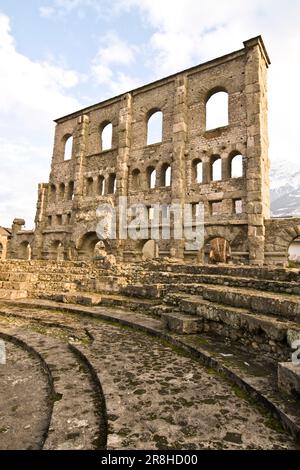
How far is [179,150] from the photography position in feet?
53.6

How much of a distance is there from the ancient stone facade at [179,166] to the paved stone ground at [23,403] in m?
11.6

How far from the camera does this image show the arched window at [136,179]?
18531mm

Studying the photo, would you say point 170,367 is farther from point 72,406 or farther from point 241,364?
point 72,406

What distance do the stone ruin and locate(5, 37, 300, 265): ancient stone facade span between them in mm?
73

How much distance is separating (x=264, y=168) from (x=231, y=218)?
317 cm

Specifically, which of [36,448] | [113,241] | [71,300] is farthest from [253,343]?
[113,241]

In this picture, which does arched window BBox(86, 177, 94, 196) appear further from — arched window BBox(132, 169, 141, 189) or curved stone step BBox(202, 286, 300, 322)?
curved stone step BBox(202, 286, 300, 322)

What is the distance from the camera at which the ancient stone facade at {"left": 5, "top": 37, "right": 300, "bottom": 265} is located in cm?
1400

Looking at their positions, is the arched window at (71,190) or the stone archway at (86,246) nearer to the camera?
the stone archway at (86,246)

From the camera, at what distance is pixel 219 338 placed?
443 cm

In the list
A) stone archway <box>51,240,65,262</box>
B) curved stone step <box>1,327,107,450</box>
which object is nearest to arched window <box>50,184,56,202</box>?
stone archway <box>51,240,65,262</box>

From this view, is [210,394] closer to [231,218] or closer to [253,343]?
[253,343]

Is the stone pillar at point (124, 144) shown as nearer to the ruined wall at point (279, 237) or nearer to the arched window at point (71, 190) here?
the arched window at point (71, 190)

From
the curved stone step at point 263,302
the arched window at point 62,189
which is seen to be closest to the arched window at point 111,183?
the arched window at point 62,189
